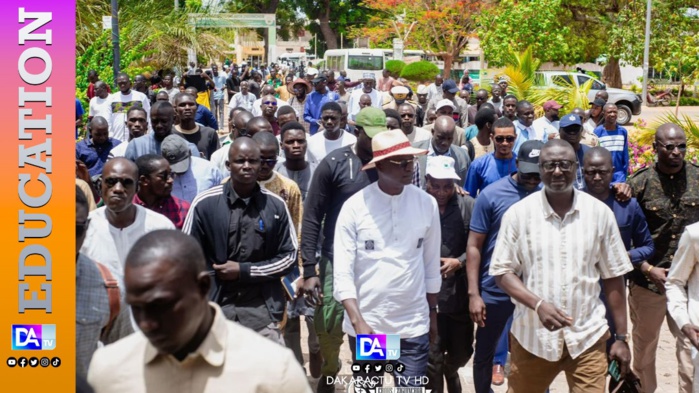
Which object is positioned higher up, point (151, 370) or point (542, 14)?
point (542, 14)

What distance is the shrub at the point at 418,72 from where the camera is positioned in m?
36.7

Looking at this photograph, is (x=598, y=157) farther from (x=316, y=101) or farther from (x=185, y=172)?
(x=316, y=101)

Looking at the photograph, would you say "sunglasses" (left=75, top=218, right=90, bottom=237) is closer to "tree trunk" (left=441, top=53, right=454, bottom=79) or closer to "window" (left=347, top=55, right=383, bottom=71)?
"window" (left=347, top=55, right=383, bottom=71)

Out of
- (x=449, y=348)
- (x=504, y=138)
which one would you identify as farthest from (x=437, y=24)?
(x=449, y=348)

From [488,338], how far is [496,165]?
1967mm

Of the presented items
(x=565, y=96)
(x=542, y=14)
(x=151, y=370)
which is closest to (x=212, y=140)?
(x=151, y=370)

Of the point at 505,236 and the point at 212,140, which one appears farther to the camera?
the point at 212,140

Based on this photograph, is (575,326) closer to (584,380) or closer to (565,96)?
(584,380)

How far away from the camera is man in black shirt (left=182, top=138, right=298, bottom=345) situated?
5.56 meters

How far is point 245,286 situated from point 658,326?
2.94m

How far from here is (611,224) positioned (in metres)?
5.30

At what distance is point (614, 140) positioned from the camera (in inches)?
413

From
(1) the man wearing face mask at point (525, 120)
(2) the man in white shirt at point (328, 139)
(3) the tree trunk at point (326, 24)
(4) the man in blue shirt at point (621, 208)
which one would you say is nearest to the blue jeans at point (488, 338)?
(4) the man in blue shirt at point (621, 208)

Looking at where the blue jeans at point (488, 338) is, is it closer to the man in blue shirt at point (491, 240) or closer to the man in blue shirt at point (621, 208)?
the man in blue shirt at point (491, 240)
